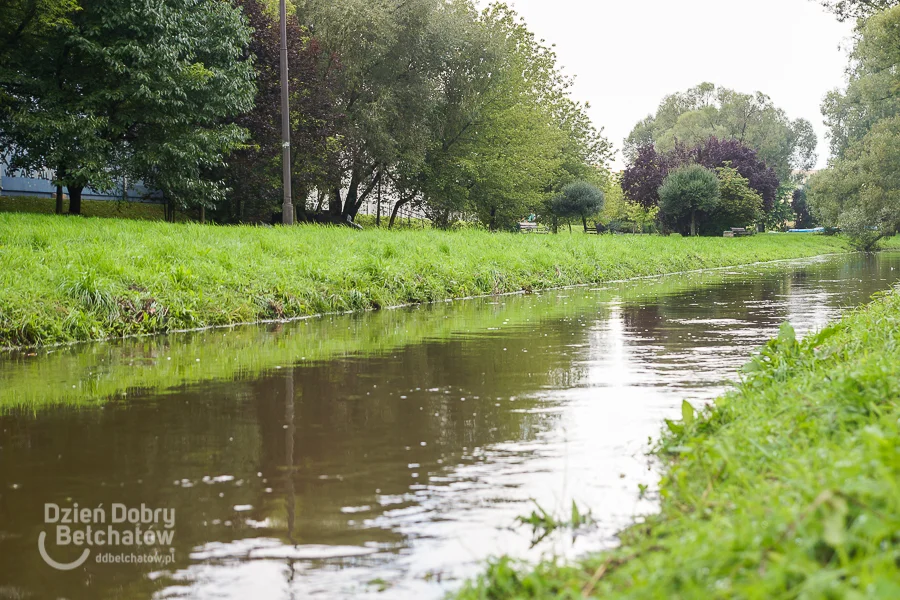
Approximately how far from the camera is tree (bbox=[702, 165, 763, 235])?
5656 cm

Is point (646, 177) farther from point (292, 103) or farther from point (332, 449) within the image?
point (332, 449)

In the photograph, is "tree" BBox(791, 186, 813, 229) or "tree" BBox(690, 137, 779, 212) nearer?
"tree" BBox(690, 137, 779, 212)

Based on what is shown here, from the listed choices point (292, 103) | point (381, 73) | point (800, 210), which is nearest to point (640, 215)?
point (381, 73)

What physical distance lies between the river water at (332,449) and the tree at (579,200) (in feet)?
129

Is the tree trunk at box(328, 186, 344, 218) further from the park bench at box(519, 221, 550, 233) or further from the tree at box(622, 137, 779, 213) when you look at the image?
the tree at box(622, 137, 779, 213)

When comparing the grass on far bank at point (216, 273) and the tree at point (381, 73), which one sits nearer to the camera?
the grass on far bank at point (216, 273)

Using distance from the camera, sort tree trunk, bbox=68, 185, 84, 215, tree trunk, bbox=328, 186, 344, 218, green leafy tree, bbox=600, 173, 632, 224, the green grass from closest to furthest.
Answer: tree trunk, bbox=68, 185, 84, 215 < the green grass < tree trunk, bbox=328, 186, 344, 218 < green leafy tree, bbox=600, 173, 632, 224

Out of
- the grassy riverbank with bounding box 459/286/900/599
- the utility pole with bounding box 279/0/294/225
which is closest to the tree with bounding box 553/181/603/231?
the utility pole with bounding box 279/0/294/225

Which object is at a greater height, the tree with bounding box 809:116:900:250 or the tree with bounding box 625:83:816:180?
the tree with bounding box 625:83:816:180

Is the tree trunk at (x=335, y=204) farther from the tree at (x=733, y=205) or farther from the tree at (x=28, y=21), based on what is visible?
the tree at (x=733, y=205)

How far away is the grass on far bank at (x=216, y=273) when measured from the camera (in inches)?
402

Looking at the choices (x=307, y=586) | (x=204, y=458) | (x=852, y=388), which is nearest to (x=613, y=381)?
(x=852, y=388)

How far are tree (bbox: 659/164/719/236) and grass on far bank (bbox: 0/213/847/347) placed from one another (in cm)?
3201

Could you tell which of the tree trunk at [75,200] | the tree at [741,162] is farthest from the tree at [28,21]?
the tree at [741,162]
